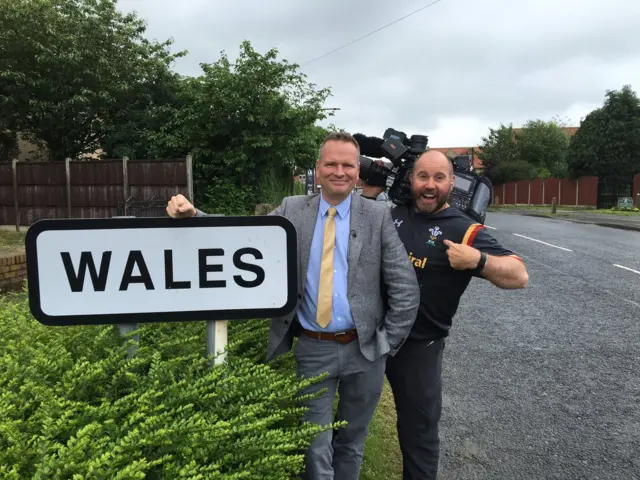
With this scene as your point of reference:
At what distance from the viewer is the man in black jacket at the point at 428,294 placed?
236 centimetres

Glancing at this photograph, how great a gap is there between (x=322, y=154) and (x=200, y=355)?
0.97m

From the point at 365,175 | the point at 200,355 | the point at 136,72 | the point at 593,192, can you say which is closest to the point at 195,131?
the point at 136,72

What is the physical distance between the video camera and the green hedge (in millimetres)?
1378

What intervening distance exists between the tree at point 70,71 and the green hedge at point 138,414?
13.4m

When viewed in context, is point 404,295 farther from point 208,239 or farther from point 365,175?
point 365,175

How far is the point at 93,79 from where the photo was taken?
14.0 meters

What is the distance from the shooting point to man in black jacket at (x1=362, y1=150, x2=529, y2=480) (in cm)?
236

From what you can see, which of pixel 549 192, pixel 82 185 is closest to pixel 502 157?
pixel 549 192

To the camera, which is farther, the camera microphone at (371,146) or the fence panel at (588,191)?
the fence panel at (588,191)

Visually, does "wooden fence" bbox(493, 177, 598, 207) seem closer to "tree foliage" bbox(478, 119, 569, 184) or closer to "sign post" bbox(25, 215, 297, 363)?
"tree foliage" bbox(478, 119, 569, 184)

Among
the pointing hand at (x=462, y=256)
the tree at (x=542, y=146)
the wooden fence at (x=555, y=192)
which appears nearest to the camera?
the pointing hand at (x=462, y=256)

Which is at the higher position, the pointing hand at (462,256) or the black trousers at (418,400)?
the pointing hand at (462,256)

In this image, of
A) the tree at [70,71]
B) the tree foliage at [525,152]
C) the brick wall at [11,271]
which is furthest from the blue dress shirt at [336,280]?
the tree foliage at [525,152]

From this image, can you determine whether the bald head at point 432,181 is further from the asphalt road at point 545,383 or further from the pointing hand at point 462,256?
the asphalt road at point 545,383
